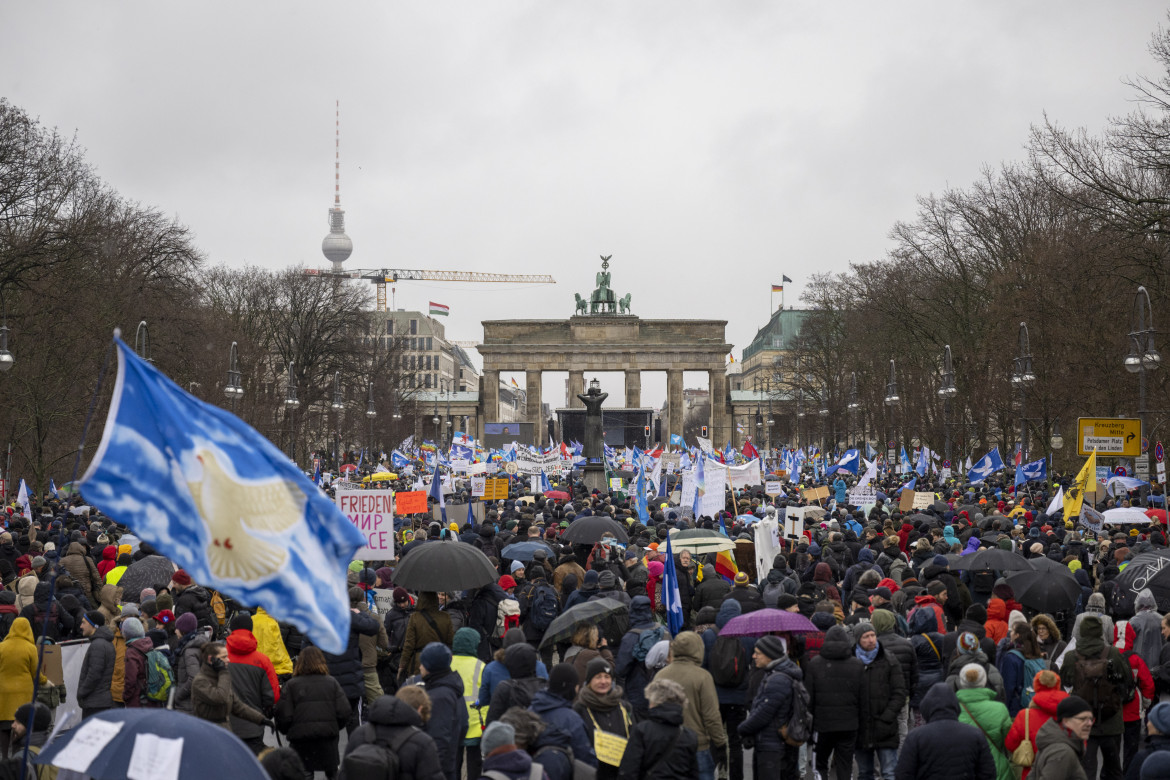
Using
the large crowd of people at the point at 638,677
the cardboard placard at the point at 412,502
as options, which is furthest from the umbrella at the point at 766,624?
the cardboard placard at the point at 412,502

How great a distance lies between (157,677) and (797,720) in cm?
459

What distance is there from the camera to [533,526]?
696 inches

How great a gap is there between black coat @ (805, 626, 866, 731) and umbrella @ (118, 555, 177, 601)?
6.79 meters

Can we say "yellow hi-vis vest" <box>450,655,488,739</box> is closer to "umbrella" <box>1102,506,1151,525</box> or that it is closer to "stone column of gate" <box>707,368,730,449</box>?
"umbrella" <box>1102,506,1151,525</box>

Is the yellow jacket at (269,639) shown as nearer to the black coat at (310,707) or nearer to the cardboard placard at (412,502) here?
the black coat at (310,707)

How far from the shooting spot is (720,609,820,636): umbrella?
988 cm

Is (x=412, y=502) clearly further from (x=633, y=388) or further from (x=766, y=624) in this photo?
(x=633, y=388)

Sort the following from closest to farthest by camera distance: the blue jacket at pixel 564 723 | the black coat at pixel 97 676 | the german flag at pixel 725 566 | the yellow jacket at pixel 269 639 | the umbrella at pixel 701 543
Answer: the blue jacket at pixel 564 723
the black coat at pixel 97 676
the yellow jacket at pixel 269 639
the german flag at pixel 725 566
the umbrella at pixel 701 543

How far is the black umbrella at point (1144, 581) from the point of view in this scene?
39.7 feet

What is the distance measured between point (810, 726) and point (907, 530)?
32.5 ft

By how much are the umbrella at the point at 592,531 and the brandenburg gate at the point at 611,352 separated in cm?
8788

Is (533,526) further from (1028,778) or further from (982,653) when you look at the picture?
(1028,778)

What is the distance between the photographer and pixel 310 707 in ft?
29.0

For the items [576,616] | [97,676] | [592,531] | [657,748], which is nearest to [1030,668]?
[576,616]
